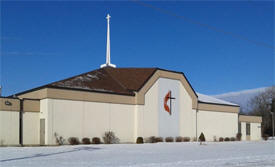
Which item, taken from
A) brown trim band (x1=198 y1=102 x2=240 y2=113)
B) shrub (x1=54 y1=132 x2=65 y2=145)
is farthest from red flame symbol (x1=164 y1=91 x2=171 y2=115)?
shrub (x1=54 y1=132 x2=65 y2=145)

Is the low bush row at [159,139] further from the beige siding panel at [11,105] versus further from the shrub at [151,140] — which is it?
the beige siding panel at [11,105]

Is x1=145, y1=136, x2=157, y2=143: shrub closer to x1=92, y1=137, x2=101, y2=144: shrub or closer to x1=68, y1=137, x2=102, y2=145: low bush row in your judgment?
x1=68, y1=137, x2=102, y2=145: low bush row

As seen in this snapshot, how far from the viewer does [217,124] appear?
4775cm

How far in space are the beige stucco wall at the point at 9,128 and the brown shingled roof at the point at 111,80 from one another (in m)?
4.14

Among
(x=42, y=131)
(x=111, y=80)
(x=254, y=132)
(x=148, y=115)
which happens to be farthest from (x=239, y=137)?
(x=42, y=131)

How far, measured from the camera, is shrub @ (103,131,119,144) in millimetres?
34625

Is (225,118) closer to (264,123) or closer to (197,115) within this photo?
(197,115)

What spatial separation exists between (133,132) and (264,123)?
5186 cm

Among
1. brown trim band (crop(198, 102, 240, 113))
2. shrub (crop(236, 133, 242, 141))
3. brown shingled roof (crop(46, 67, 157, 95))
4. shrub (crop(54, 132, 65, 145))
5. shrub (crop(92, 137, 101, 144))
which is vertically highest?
brown shingled roof (crop(46, 67, 157, 95))

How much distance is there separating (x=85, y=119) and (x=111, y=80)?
24.3ft

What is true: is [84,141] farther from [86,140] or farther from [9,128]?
[9,128]

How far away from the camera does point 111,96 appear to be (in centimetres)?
3566

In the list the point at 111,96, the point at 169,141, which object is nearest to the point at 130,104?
the point at 111,96

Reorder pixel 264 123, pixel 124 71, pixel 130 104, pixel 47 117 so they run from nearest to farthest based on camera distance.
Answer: pixel 47 117
pixel 130 104
pixel 124 71
pixel 264 123
